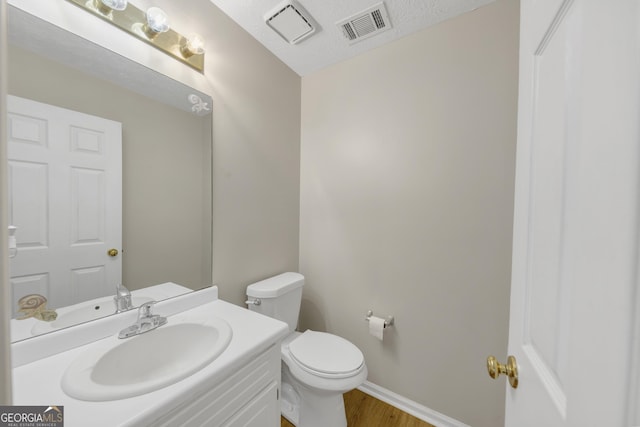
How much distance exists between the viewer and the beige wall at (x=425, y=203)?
1.18 meters

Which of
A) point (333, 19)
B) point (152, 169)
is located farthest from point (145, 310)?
point (333, 19)

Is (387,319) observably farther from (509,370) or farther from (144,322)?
(144,322)

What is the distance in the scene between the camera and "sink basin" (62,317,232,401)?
1.91ft

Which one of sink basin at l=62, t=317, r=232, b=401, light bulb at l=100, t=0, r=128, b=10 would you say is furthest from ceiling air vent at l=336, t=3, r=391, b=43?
sink basin at l=62, t=317, r=232, b=401

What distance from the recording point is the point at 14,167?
0.70 m

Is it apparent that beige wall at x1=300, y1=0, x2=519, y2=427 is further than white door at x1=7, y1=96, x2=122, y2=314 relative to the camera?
Yes

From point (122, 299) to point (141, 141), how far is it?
2.18 feet

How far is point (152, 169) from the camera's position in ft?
3.36

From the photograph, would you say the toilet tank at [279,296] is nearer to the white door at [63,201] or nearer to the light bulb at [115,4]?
the white door at [63,201]

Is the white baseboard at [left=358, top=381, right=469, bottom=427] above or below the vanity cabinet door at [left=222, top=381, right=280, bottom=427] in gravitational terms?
below

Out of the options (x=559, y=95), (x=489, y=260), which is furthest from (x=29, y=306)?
(x=489, y=260)

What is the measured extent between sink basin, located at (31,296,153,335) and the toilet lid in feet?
2.81

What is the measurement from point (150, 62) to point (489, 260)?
6.27 feet

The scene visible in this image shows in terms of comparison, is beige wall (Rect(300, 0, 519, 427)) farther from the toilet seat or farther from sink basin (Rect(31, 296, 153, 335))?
sink basin (Rect(31, 296, 153, 335))
